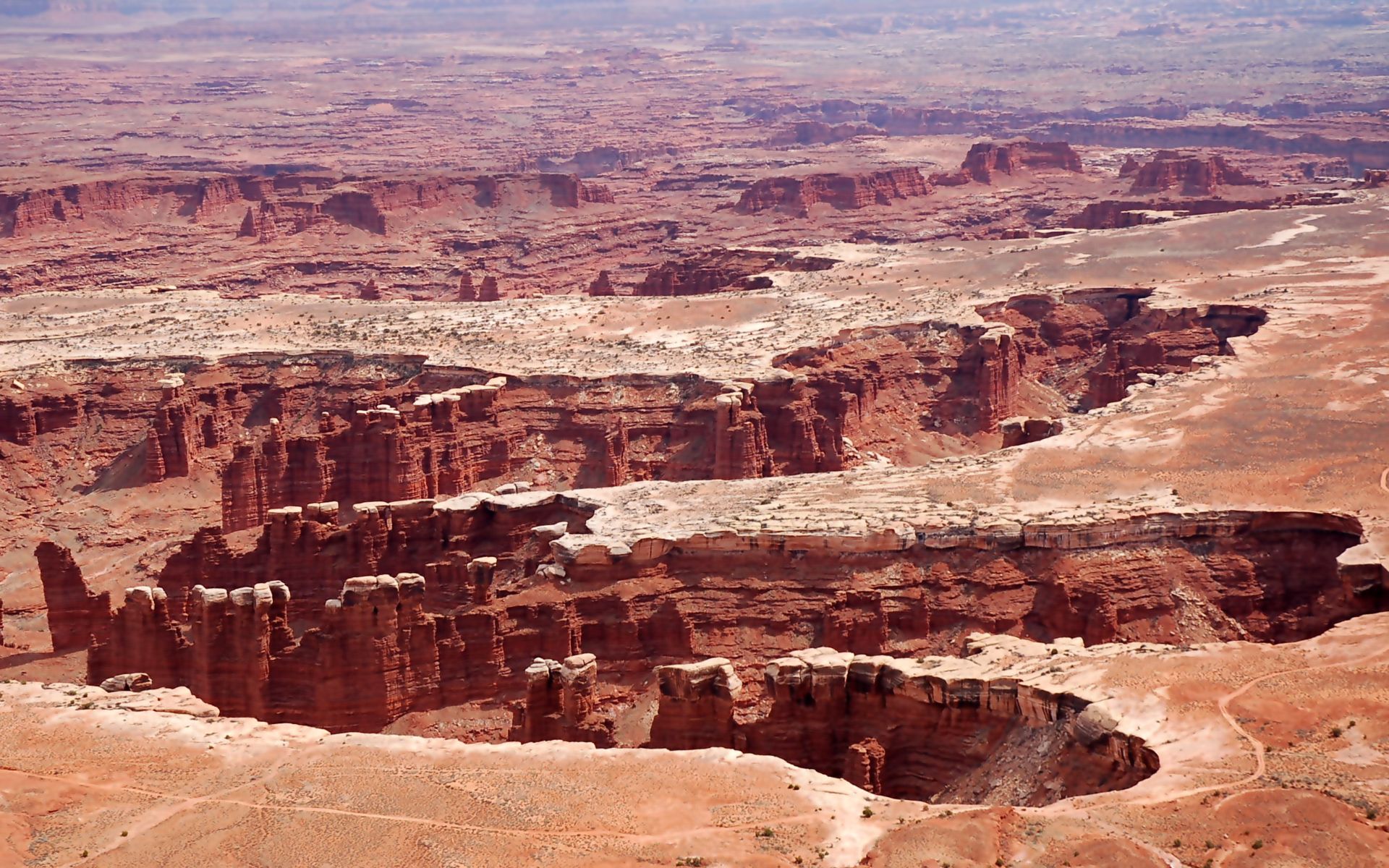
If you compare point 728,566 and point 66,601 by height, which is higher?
point 728,566

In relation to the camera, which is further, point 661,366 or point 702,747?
point 661,366

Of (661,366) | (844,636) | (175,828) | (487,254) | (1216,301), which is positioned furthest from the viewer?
(487,254)

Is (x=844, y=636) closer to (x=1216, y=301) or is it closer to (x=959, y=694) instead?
(x=959, y=694)

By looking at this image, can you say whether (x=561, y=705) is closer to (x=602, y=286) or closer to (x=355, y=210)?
(x=602, y=286)

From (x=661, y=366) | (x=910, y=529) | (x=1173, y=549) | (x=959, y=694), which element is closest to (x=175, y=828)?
(x=959, y=694)

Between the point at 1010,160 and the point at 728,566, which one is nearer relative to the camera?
the point at 728,566

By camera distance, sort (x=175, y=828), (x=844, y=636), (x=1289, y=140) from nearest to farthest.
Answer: (x=175, y=828), (x=844, y=636), (x=1289, y=140)

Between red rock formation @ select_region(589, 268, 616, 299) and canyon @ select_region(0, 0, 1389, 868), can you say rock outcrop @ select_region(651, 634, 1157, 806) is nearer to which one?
canyon @ select_region(0, 0, 1389, 868)

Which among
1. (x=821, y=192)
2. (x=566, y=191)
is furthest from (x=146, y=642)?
(x=566, y=191)

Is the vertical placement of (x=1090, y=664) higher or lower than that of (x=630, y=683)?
higher
